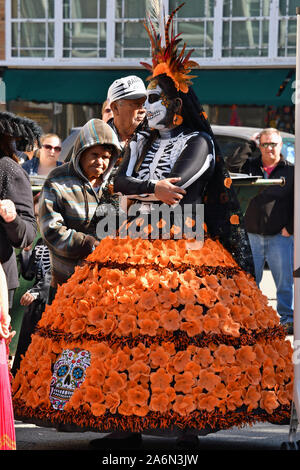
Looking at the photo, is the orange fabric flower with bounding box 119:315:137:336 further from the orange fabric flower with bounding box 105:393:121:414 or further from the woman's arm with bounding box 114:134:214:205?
the woman's arm with bounding box 114:134:214:205

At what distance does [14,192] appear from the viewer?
18.6ft

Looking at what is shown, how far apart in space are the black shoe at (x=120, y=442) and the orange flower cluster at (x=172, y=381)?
51cm

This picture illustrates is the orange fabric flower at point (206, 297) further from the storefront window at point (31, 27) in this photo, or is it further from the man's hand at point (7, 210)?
the storefront window at point (31, 27)

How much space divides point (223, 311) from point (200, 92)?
1434 centimetres

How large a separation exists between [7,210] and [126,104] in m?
1.51

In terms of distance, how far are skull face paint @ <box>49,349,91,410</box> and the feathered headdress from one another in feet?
5.05

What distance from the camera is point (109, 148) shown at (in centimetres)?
597

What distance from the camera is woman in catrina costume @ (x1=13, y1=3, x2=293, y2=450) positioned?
15.2ft

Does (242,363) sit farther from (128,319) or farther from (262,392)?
(128,319)

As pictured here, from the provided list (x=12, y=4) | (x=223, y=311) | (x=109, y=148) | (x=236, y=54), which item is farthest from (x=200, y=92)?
(x=223, y=311)

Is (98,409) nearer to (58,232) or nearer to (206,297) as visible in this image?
(206,297)

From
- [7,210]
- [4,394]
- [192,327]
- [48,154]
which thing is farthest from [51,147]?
[4,394]

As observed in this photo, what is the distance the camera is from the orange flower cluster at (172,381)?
15.1 feet

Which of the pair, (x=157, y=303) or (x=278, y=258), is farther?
(x=278, y=258)
